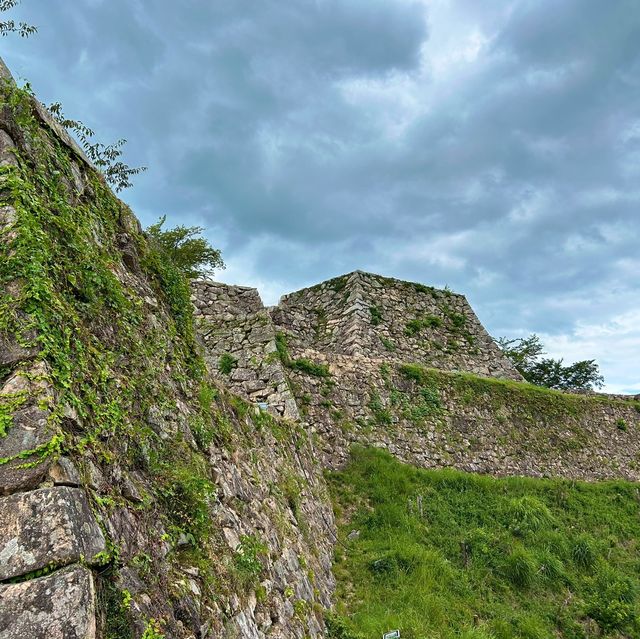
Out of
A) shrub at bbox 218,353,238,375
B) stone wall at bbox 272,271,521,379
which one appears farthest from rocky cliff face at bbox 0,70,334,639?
stone wall at bbox 272,271,521,379

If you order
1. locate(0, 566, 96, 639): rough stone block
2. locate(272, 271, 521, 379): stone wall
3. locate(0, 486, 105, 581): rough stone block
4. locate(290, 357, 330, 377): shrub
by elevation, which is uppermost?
locate(272, 271, 521, 379): stone wall

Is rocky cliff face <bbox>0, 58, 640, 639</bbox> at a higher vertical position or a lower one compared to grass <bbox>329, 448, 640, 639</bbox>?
higher

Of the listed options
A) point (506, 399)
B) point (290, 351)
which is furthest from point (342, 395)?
point (506, 399)

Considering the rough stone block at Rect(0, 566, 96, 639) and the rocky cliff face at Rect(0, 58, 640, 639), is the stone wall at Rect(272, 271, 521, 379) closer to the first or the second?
the rocky cliff face at Rect(0, 58, 640, 639)

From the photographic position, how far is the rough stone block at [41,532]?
2.24 metres

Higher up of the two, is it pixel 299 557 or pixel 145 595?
pixel 145 595

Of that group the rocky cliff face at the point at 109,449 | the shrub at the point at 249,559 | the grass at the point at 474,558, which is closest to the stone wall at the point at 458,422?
the grass at the point at 474,558

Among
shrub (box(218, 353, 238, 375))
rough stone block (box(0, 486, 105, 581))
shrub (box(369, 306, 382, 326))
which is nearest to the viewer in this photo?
rough stone block (box(0, 486, 105, 581))

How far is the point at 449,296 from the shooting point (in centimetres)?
2091

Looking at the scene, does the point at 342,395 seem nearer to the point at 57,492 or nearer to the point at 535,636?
the point at 535,636

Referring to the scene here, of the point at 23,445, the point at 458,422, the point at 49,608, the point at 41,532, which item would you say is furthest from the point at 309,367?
the point at 49,608

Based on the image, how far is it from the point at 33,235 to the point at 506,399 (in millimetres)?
15799

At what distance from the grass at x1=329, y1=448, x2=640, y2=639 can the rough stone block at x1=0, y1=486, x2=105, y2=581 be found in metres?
4.78

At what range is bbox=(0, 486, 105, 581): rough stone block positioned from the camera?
224 centimetres
